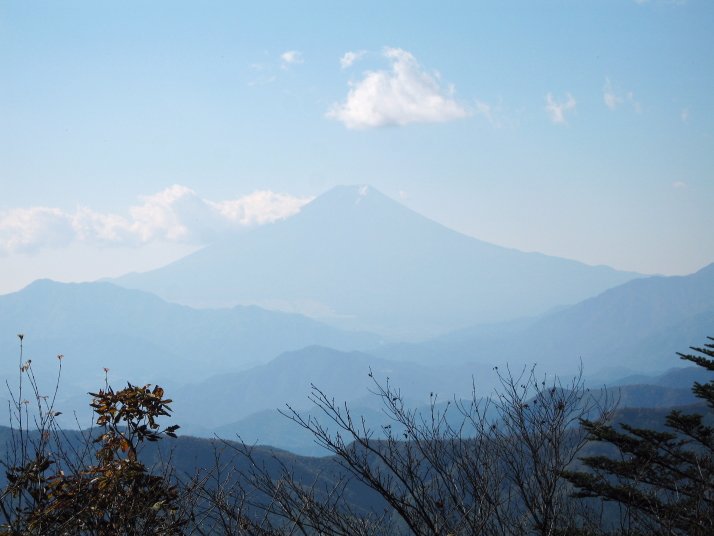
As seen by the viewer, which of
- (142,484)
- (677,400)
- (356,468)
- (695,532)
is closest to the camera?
(142,484)

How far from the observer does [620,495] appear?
943cm

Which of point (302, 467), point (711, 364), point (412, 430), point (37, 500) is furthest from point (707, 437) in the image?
point (302, 467)

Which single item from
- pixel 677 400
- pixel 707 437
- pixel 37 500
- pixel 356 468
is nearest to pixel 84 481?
pixel 37 500

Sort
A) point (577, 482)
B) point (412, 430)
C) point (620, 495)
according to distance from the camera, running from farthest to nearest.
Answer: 1. point (577, 482)
2. point (620, 495)
3. point (412, 430)

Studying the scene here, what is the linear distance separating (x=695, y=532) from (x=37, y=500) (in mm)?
6208

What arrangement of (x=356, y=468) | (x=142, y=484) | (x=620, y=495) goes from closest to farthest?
(x=142, y=484), (x=356, y=468), (x=620, y=495)

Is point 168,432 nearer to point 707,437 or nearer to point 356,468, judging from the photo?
point 356,468

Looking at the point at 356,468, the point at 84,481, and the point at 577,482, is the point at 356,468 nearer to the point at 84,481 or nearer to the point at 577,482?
the point at 84,481

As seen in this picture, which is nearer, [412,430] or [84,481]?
[84,481]

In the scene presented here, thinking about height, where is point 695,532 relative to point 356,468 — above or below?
below

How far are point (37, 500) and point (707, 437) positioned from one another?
10.9m

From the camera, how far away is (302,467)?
5606 centimetres

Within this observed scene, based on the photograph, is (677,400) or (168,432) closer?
(168,432)

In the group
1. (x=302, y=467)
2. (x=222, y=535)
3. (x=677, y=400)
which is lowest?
(x=677, y=400)
